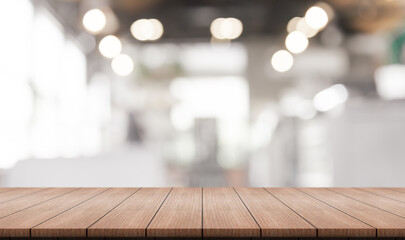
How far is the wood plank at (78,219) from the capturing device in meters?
1.12

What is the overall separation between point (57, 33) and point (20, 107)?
2142 mm

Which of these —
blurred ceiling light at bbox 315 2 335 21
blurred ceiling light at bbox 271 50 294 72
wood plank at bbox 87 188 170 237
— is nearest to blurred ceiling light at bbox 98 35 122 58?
blurred ceiling light at bbox 271 50 294 72

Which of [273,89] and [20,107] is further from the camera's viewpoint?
[273,89]

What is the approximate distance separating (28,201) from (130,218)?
54cm

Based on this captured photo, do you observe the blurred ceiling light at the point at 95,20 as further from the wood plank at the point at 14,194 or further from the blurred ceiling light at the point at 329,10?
the blurred ceiling light at the point at 329,10

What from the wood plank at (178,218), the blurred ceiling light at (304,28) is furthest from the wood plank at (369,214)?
the blurred ceiling light at (304,28)

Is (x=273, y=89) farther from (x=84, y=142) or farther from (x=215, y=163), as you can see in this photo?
(x=84, y=142)

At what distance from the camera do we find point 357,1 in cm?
768

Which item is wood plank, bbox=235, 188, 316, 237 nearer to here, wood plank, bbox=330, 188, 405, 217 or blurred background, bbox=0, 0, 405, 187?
wood plank, bbox=330, 188, 405, 217

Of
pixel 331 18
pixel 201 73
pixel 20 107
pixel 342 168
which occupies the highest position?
pixel 331 18

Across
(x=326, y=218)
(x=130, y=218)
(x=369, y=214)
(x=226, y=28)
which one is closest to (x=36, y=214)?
(x=130, y=218)

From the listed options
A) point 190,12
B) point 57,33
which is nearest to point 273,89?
point 190,12

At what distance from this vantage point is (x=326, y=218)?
123cm

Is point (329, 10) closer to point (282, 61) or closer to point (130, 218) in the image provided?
point (282, 61)
